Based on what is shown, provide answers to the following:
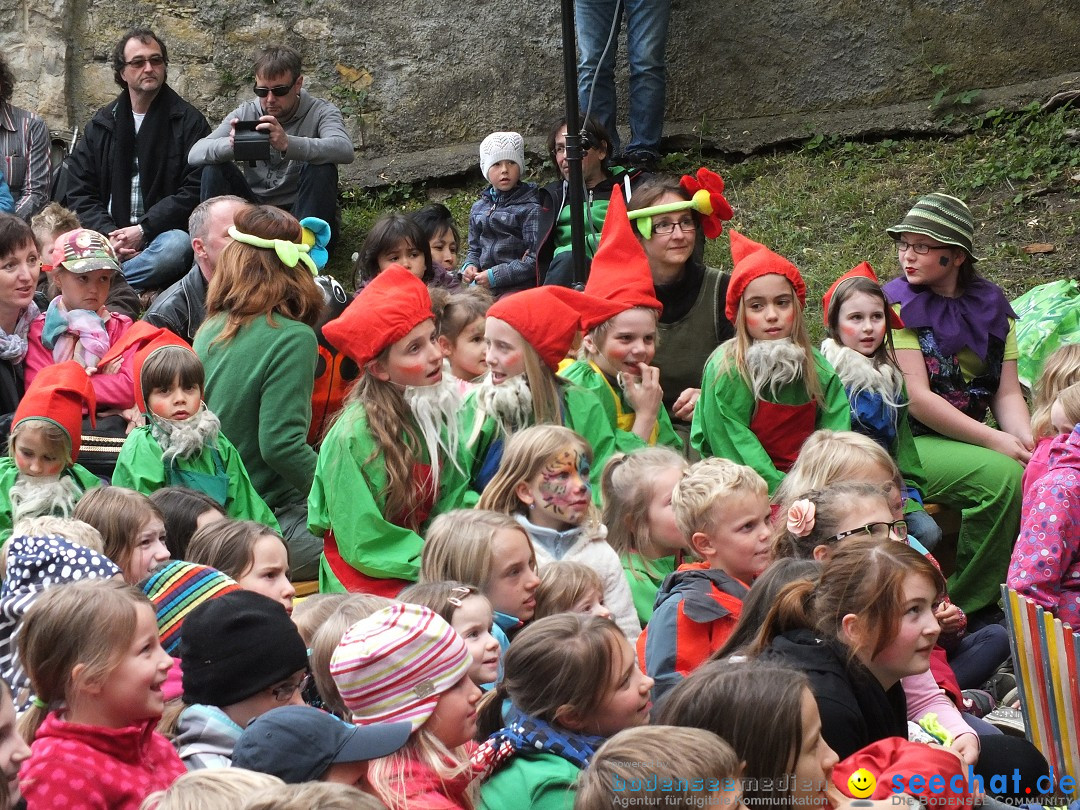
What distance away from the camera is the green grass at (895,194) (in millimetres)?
7207

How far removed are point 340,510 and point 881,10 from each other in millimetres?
5797

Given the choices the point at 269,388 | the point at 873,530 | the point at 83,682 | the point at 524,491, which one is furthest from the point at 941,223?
the point at 83,682

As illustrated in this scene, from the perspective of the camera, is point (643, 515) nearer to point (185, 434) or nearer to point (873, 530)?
point (873, 530)

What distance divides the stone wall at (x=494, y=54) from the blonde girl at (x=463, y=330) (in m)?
3.80

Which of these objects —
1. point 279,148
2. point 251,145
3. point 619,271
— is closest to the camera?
point 619,271

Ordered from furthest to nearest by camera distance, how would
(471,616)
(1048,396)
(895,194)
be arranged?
(895,194)
(1048,396)
(471,616)

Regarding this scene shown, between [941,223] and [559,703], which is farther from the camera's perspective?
[941,223]

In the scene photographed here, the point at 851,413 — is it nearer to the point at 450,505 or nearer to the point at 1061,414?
the point at 1061,414

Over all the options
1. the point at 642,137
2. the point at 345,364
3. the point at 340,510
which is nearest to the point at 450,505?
the point at 340,510

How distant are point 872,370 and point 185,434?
258 centimetres

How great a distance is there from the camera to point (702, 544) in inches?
150

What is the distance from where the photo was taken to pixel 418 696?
2.68m

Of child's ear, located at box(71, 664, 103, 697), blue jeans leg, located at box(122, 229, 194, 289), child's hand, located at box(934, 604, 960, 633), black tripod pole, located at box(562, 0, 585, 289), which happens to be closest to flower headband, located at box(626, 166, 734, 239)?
black tripod pole, located at box(562, 0, 585, 289)

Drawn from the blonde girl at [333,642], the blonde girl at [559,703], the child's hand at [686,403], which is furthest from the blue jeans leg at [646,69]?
the blonde girl at [559,703]
